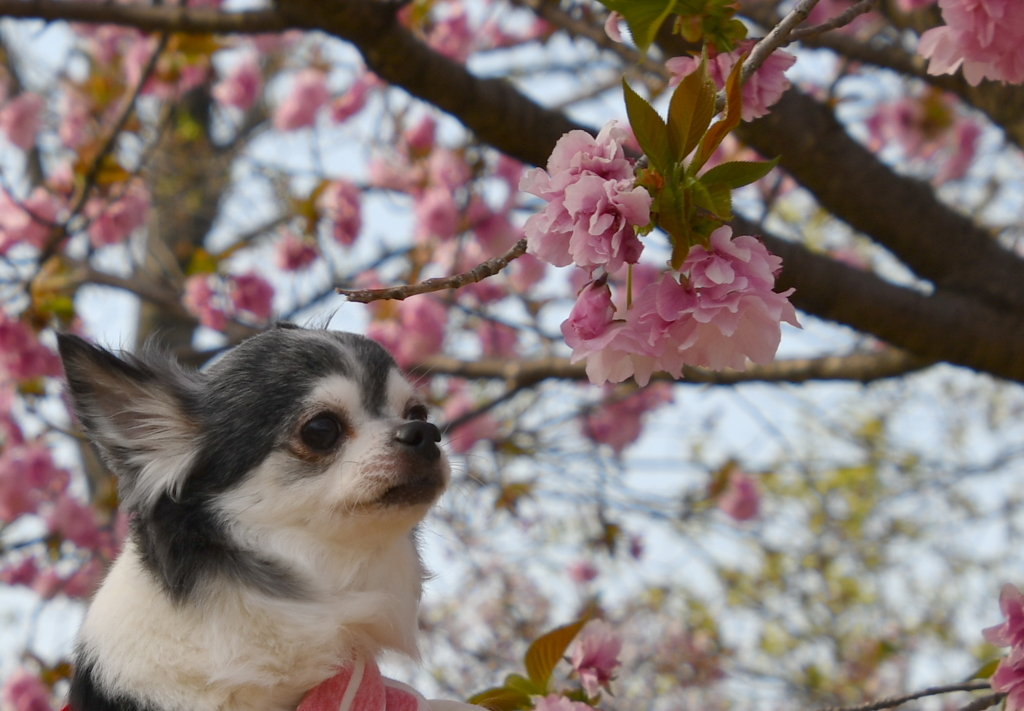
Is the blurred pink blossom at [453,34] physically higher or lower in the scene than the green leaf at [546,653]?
higher

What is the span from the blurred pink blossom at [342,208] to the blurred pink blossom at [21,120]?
78.6 inches

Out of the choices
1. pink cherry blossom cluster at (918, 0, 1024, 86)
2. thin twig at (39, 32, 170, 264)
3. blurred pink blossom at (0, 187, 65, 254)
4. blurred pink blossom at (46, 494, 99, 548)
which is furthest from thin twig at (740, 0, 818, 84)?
blurred pink blossom at (46, 494, 99, 548)

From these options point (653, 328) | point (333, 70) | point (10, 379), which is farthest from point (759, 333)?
point (333, 70)

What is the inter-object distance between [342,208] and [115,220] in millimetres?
1171

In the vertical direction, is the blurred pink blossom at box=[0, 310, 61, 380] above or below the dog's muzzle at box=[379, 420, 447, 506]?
above

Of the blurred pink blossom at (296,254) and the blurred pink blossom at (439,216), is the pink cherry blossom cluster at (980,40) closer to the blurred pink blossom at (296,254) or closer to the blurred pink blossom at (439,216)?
the blurred pink blossom at (439,216)

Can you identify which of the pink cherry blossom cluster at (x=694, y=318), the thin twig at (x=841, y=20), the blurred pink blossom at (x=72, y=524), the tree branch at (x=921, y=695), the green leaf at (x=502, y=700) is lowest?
the green leaf at (x=502, y=700)

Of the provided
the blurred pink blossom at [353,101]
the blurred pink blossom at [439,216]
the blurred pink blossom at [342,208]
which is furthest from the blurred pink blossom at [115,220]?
the blurred pink blossom at [353,101]

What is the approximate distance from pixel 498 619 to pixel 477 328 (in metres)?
2.37

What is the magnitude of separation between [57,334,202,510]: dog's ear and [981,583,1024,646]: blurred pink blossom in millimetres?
1644

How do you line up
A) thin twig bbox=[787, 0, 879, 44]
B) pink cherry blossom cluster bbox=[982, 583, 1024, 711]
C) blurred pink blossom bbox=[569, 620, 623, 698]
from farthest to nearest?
1. blurred pink blossom bbox=[569, 620, 623, 698]
2. pink cherry blossom cluster bbox=[982, 583, 1024, 711]
3. thin twig bbox=[787, 0, 879, 44]

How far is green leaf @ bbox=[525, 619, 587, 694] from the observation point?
1999 mm

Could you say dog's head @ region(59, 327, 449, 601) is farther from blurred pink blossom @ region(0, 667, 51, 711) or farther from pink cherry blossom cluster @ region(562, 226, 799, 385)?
blurred pink blossom @ region(0, 667, 51, 711)

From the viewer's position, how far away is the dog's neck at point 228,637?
168 centimetres
